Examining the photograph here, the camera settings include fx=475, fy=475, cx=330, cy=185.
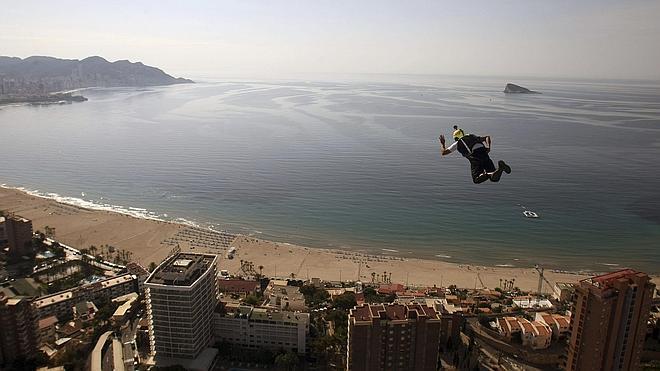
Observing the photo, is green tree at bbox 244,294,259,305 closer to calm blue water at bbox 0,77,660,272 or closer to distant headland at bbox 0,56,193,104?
calm blue water at bbox 0,77,660,272

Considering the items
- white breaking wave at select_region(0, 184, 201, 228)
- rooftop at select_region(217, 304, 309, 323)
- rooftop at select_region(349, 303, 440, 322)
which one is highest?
rooftop at select_region(349, 303, 440, 322)

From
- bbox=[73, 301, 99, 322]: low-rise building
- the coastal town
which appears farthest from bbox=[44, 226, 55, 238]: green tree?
bbox=[73, 301, 99, 322]: low-rise building

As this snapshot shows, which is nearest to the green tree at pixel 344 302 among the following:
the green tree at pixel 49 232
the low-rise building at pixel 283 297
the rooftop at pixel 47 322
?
the low-rise building at pixel 283 297

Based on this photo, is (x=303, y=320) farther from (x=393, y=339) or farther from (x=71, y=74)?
(x=71, y=74)

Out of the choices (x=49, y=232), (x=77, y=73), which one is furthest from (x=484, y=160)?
(x=77, y=73)

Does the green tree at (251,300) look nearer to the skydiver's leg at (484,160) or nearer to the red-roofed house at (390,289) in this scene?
the red-roofed house at (390,289)
